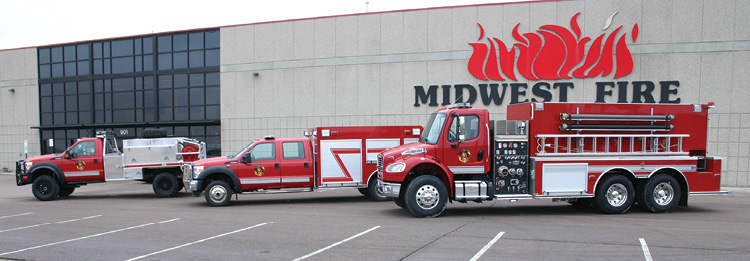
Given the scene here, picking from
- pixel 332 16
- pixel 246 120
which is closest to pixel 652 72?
pixel 332 16

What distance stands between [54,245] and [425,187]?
275 inches

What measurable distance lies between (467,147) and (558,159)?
6.63ft

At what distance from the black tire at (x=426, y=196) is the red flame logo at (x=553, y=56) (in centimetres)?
1110

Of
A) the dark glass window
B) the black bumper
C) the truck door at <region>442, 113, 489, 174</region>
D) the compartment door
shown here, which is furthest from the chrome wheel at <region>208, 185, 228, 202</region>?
the dark glass window

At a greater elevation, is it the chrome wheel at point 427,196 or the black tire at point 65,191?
the chrome wheel at point 427,196

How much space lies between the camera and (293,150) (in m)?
13.9

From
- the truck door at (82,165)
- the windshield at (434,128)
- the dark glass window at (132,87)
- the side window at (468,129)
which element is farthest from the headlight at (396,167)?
the dark glass window at (132,87)

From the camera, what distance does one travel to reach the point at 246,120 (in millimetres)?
24234

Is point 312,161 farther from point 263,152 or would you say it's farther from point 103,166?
point 103,166

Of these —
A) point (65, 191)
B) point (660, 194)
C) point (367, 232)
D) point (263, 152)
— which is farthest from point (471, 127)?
point (65, 191)

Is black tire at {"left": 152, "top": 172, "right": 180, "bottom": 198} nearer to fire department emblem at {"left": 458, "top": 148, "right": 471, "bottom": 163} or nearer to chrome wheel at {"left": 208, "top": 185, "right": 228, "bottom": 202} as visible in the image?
chrome wheel at {"left": 208, "top": 185, "right": 228, "bottom": 202}

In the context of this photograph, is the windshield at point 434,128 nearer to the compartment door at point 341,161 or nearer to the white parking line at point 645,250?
the compartment door at point 341,161

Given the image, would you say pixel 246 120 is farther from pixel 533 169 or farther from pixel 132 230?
pixel 533 169

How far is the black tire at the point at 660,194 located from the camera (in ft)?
36.2
